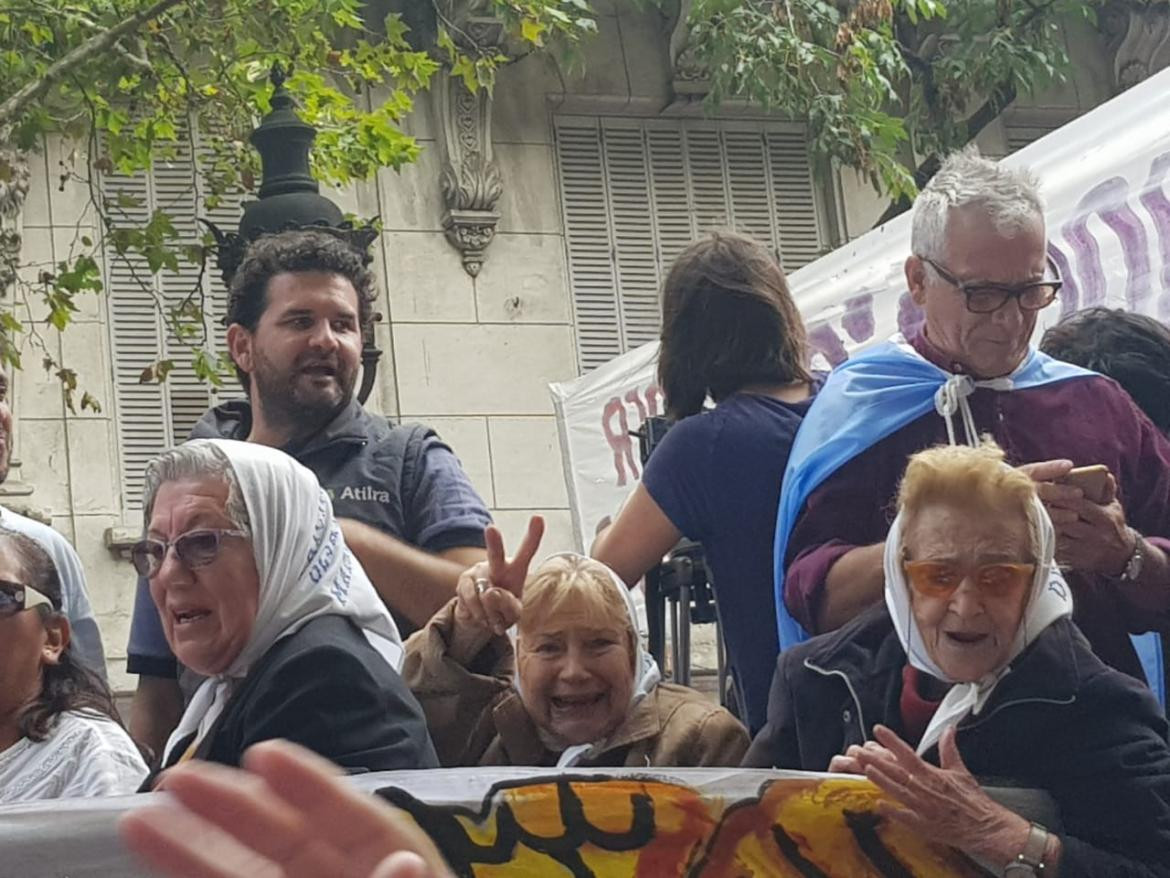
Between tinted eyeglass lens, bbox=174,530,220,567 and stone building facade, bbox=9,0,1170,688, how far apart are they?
9.64m

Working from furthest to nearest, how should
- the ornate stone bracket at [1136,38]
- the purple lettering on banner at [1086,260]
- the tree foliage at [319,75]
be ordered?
the ornate stone bracket at [1136,38], the tree foliage at [319,75], the purple lettering on banner at [1086,260]

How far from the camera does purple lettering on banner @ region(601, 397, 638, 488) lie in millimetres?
10414

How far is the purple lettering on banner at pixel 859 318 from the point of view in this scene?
7.88m

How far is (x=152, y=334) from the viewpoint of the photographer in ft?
47.1

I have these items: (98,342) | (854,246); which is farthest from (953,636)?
(98,342)

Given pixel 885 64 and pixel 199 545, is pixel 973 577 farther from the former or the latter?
pixel 885 64

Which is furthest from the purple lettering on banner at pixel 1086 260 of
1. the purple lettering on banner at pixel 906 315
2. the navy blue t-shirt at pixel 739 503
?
the navy blue t-shirt at pixel 739 503

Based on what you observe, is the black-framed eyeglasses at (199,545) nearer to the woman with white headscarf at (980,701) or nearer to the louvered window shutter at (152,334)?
the woman with white headscarf at (980,701)

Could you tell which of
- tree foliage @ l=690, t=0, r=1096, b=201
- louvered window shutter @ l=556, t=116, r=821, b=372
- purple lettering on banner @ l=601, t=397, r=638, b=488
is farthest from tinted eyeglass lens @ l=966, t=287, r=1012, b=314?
louvered window shutter @ l=556, t=116, r=821, b=372

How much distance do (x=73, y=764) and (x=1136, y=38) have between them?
1377 cm

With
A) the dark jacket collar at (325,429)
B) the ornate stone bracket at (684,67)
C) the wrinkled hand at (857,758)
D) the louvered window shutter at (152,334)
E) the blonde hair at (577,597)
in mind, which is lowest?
the wrinkled hand at (857,758)

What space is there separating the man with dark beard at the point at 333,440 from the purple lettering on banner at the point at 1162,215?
2364mm

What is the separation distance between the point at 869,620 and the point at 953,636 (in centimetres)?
29

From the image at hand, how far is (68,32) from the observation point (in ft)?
30.3
